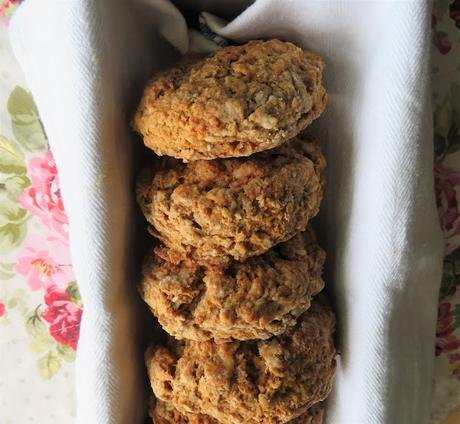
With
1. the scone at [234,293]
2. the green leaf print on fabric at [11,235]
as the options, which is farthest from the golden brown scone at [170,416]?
the green leaf print on fabric at [11,235]

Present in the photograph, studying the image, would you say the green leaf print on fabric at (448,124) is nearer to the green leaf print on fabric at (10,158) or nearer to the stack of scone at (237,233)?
the stack of scone at (237,233)

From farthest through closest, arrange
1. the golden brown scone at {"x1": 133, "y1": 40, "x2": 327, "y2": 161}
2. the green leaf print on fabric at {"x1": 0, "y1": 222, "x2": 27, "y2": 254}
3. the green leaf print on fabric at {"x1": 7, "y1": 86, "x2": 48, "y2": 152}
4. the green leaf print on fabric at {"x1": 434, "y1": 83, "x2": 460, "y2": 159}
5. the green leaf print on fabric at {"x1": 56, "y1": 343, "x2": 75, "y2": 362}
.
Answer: the green leaf print on fabric at {"x1": 56, "y1": 343, "x2": 75, "y2": 362} → the green leaf print on fabric at {"x1": 0, "y1": 222, "x2": 27, "y2": 254} → the green leaf print on fabric at {"x1": 7, "y1": 86, "x2": 48, "y2": 152} → the green leaf print on fabric at {"x1": 434, "y1": 83, "x2": 460, "y2": 159} → the golden brown scone at {"x1": 133, "y1": 40, "x2": 327, "y2": 161}

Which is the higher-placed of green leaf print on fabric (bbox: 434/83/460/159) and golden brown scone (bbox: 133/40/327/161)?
golden brown scone (bbox: 133/40/327/161)

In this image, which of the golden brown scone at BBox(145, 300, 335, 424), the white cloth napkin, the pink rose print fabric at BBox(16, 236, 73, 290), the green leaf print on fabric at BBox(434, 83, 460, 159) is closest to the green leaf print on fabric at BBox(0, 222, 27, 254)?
the pink rose print fabric at BBox(16, 236, 73, 290)

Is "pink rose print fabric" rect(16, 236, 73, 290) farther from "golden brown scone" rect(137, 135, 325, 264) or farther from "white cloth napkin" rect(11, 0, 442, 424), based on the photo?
"golden brown scone" rect(137, 135, 325, 264)

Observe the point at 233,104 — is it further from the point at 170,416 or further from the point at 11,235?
the point at 11,235

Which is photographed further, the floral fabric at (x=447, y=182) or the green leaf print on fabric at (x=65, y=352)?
the green leaf print on fabric at (x=65, y=352)
